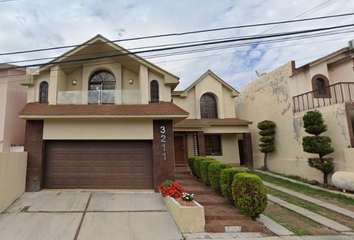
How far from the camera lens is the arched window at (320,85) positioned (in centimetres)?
1308

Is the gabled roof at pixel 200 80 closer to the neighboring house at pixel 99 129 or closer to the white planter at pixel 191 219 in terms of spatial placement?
the neighboring house at pixel 99 129

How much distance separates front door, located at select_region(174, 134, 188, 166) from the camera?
14.5 meters

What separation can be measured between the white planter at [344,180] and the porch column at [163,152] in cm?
777

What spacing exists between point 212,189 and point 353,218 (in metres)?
4.75

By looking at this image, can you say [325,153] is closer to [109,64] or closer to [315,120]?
[315,120]

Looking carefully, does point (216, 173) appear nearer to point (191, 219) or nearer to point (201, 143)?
point (191, 219)

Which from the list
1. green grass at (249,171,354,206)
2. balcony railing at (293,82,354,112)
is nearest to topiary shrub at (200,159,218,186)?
green grass at (249,171,354,206)

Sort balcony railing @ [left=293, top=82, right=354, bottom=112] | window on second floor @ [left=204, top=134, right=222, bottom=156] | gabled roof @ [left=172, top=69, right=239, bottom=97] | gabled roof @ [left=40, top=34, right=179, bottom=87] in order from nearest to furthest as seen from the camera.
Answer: gabled roof @ [left=40, top=34, right=179, bottom=87], balcony railing @ [left=293, top=82, right=354, bottom=112], gabled roof @ [left=172, top=69, right=239, bottom=97], window on second floor @ [left=204, top=134, right=222, bottom=156]

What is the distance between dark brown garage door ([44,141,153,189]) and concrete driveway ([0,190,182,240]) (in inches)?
24.3

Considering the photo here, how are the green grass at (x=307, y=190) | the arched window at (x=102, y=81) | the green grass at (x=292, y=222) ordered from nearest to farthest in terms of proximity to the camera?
the green grass at (x=292, y=222) < the green grass at (x=307, y=190) < the arched window at (x=102, y=81)

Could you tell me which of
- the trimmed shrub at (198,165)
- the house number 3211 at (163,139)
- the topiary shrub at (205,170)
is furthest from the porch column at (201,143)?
the house number 3211 at (163,139)

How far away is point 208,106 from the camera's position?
53.9ft

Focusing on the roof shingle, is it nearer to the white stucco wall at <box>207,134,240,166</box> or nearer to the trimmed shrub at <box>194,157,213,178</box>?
the trimmed shrub at <box>194,157,213,178</box>

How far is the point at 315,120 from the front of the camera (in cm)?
1091
